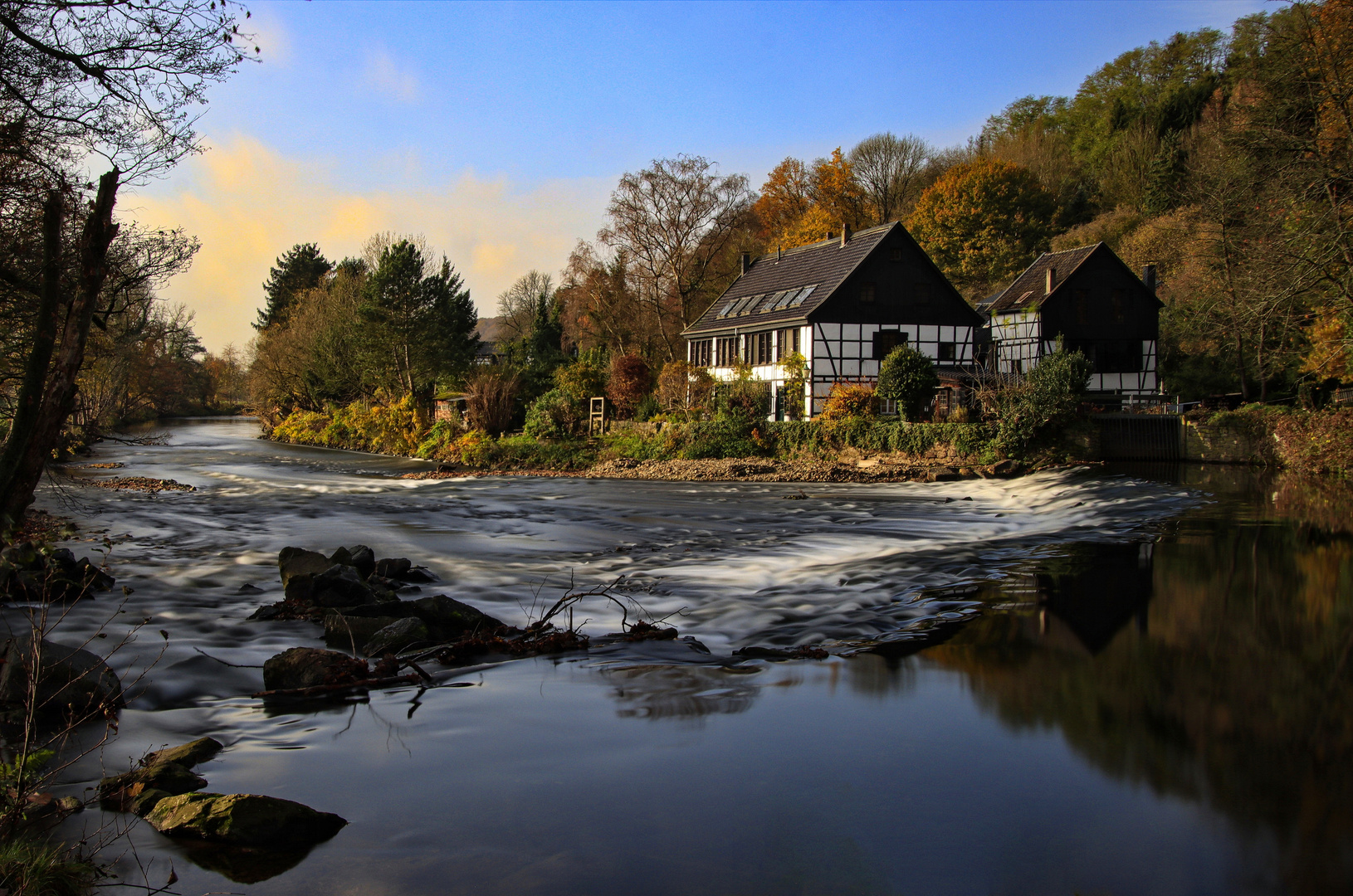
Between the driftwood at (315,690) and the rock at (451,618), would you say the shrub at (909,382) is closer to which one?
the rock at (451,618)

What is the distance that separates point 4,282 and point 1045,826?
1371 centimetres

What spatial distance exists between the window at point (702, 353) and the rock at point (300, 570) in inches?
1347

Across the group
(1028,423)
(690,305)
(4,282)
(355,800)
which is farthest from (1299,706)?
(690,305)

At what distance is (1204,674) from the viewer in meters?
9.40

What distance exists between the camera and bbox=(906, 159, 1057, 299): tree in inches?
2288

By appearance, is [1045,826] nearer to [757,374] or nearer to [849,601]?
[849,601]

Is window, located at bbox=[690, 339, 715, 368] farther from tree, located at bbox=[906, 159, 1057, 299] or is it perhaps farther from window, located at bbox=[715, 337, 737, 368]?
tree, located at bbox=[906, 159, 1057, 299]

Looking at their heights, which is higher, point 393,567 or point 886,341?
point 886,341

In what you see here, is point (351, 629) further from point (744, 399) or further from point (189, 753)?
point (744, 399)

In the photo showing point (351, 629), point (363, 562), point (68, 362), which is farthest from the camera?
point (363, 562)

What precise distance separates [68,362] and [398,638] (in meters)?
4.55

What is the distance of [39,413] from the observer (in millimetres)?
9297

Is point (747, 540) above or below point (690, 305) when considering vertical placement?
below

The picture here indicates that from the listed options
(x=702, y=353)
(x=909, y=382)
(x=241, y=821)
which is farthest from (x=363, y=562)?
(x=702, y=353)
